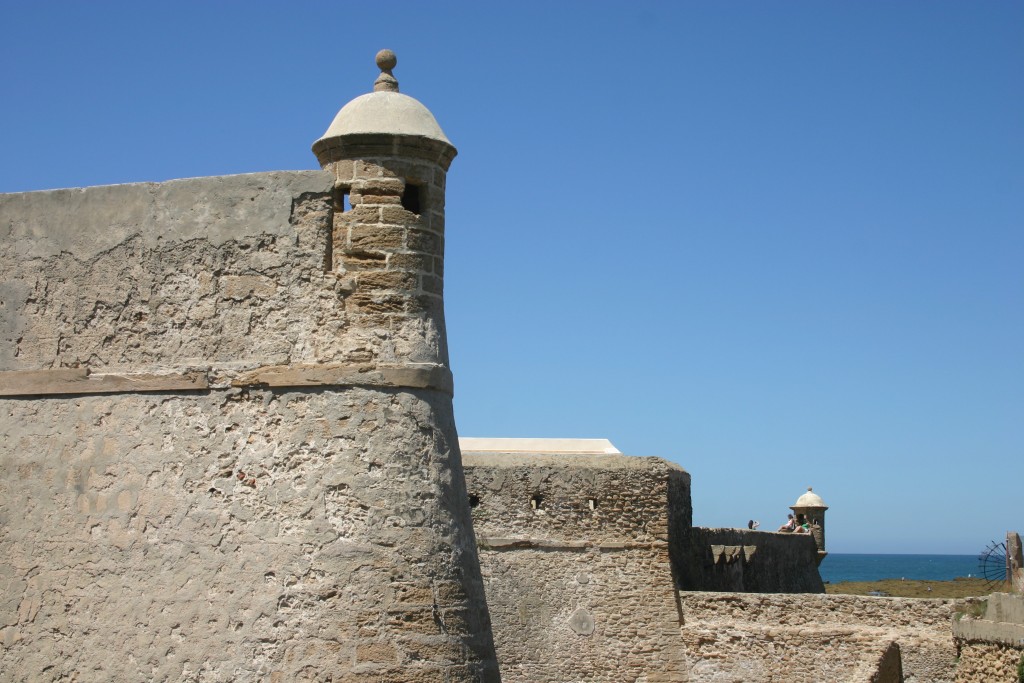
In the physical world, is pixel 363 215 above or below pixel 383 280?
above

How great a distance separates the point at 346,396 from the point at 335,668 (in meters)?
1.39

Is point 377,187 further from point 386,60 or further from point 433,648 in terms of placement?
point 433,648

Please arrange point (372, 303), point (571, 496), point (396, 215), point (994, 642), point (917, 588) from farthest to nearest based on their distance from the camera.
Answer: point (917, 588), point (571, 496), point (994, 642), point (396, 215), point (372, 303)

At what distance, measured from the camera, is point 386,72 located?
25.1 ft

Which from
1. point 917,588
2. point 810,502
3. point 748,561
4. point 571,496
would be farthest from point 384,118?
point 917,588

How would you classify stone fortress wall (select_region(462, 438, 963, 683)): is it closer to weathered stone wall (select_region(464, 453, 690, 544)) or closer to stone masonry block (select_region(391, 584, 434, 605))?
weathered stone wall (select_region(464, 453, 690, 544))

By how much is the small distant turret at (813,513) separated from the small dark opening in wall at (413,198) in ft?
57.1

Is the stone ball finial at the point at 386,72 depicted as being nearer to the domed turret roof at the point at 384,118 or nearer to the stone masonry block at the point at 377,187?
the domed turret roof at the point at 384,118

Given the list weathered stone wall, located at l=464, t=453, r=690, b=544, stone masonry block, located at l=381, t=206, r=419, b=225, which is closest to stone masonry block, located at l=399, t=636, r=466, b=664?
stone masonry block, located at l=381, t=206, r=419, b=225

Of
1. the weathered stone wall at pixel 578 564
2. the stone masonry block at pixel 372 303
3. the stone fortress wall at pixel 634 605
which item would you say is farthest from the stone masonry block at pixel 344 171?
the weathered stone wall at pixel 578 564

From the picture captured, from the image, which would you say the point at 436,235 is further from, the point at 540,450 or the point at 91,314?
the point at 540,450

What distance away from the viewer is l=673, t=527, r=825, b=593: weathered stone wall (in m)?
17.1

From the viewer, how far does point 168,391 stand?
709 centimetres

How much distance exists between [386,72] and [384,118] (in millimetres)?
572
